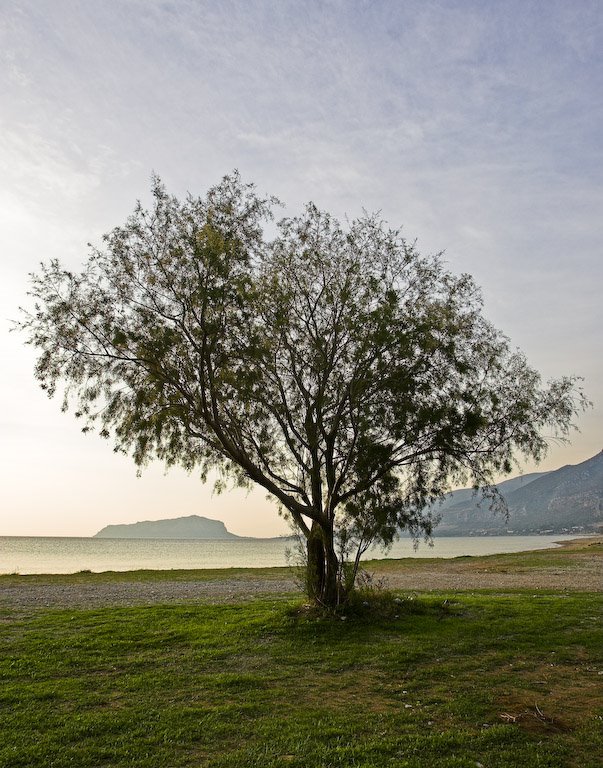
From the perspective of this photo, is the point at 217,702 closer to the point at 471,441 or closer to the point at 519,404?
the point at 471,441

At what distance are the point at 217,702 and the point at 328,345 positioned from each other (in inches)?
450

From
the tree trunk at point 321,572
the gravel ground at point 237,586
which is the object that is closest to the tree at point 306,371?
the tree trunk at point 321,572

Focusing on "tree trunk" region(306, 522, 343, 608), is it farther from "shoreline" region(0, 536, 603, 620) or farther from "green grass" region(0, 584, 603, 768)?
"shoreline" region(0, 536, 603, 620)

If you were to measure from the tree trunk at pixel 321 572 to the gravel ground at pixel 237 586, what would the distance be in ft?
26.0

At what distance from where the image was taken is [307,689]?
37.2 feet

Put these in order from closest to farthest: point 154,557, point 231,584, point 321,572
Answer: point 321,572, point 231,584, point 154,557

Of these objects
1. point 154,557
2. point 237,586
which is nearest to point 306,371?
point 237,586

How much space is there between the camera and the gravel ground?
25.3 m

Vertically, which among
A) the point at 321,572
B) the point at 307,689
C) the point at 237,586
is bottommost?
the point at 307,689

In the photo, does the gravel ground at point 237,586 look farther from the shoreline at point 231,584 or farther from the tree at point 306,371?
the tree at point 306,371

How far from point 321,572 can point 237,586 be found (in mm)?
15310

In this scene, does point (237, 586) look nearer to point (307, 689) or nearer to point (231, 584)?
point (231, 584)

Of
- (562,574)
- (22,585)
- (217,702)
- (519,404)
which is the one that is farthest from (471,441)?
(22,585)

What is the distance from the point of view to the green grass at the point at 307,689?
805 cm
